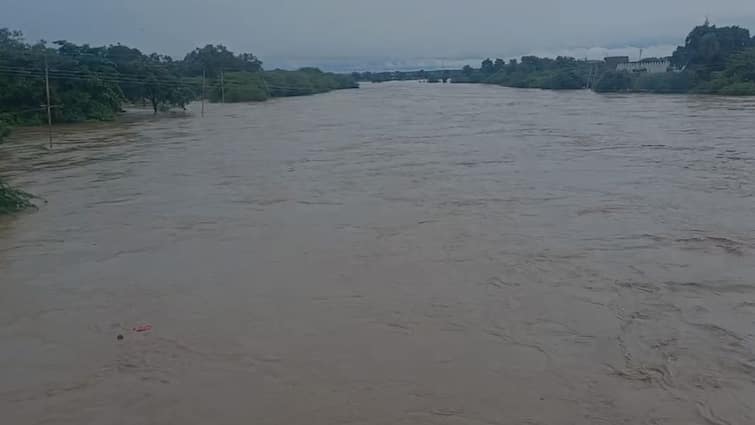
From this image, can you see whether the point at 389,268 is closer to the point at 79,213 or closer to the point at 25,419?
the point at 25,419

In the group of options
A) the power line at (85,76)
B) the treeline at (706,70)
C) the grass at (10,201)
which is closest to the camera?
the grass at (10,201)

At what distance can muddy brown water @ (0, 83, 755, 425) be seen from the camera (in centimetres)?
400

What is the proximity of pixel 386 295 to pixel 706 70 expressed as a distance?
37496 millimetres

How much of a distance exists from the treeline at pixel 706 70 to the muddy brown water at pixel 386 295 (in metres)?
24.5

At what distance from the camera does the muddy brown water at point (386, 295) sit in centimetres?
400

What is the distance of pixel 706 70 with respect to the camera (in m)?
37.2

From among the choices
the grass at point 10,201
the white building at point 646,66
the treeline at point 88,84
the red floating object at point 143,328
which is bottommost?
the red floating object at point 143,328

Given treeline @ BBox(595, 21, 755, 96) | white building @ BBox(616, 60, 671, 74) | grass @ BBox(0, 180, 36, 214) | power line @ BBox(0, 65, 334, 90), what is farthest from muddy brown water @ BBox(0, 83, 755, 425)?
white building @ BBox(616, 60, 671, 74)

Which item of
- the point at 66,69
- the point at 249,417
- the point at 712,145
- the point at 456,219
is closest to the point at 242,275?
the point at 249,417

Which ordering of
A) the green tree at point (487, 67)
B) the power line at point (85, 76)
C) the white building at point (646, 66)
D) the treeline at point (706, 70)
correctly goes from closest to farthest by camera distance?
the power line at point (85, 76), the treeline at point (706, 70), the white building at point (646, 66), the green tree at point (487, 67)

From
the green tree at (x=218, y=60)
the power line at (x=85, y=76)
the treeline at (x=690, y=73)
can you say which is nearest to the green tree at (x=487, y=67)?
the treeline at (x=690, y=73)

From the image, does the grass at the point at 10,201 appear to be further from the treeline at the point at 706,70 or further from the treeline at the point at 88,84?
the treeline at the point at 706,70

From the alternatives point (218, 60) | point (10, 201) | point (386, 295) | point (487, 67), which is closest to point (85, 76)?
point (10, 201)

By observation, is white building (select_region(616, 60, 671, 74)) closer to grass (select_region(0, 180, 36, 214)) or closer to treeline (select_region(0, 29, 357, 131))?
treeline (select_region(0, 29, 357, 131))
